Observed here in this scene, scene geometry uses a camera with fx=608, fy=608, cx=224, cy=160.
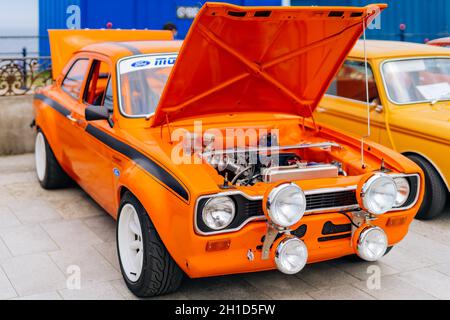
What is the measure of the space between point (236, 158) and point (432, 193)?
235 centimetres

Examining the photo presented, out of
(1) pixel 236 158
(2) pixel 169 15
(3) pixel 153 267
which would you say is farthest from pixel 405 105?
(2) pixel 169 15

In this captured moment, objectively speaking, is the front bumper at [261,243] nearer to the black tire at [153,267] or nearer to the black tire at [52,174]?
the black tire at [153,267]

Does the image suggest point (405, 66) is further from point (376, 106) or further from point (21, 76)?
point (21, 76)

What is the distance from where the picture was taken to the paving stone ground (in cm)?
424

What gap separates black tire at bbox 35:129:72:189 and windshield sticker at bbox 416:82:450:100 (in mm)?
3935

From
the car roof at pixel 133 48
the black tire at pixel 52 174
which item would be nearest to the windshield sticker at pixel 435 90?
the car roof at pixel 133 48

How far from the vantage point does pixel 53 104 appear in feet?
20.7

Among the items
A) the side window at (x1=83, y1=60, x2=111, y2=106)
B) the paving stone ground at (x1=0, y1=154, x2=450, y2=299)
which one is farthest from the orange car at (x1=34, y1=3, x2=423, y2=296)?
the paving stone ground at (x1=0, y1=154, x2=450, y2=299)

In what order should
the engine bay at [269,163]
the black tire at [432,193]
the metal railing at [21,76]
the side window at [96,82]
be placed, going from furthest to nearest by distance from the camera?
the metal railing at [21,76]
the black tire at [432,193]
the side window at [96,82]
the engine bay at [269,163]

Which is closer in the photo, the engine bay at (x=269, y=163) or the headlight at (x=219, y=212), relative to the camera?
the headlight at (x=219, y=212)

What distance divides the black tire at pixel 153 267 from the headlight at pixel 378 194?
1.30 m

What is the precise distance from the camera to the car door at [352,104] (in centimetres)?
638
